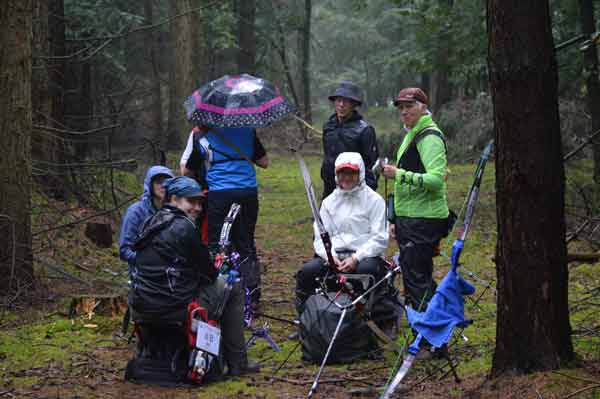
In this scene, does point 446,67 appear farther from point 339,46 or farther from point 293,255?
point 339,46

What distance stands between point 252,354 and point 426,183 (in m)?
1.98

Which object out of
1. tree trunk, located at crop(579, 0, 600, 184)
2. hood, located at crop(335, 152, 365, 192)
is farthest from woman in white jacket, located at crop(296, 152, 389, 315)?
tree trunk, located at crop(579, 0, 600, 184)

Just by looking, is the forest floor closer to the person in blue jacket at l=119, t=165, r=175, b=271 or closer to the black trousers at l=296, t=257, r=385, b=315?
the black trousers at l=296, t=257, r=385, b=315

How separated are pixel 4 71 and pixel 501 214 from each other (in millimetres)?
5354

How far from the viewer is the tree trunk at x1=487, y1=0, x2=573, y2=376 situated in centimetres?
→ 433

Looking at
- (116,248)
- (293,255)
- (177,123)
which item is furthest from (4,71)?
(177,123)

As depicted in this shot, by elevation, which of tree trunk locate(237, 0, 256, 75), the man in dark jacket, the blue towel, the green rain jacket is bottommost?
the blue towel

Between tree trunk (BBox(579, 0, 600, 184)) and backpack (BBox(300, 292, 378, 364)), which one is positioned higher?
tree trunk (BBox(579, 0, 600, 184))

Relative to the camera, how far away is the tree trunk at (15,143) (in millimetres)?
7773

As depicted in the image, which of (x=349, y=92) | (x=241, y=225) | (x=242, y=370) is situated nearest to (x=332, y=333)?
(x=242, y=370)

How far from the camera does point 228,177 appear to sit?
7484mm

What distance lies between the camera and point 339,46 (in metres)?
51.7

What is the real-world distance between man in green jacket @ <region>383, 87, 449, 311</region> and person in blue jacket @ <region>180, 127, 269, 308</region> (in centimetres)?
172

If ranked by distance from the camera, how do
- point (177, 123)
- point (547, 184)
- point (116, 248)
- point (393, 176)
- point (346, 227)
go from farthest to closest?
point (177, 123), point (116, 248), point (346, 227), point (393, 176), point (547, 184)
